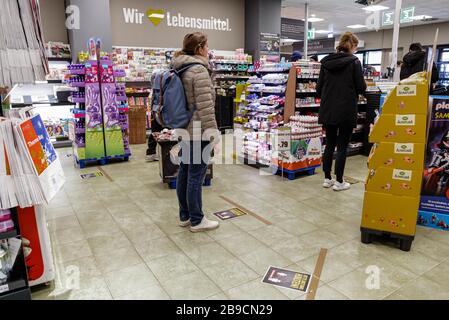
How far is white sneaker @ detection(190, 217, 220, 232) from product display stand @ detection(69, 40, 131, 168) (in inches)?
123

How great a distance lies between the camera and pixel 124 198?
13.5 feet

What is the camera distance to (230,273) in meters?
2.49

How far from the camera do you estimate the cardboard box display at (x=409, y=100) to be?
2.61 metres

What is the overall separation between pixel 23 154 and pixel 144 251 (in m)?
1.25

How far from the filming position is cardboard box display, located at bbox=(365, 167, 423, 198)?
2686mm

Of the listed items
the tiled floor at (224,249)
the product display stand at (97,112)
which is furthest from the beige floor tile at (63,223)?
the product display stand at (97,112)

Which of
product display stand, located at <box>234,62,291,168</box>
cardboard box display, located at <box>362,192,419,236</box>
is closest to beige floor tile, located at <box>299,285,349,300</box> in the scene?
cardboard box display, located at <box>362,192,419,236</box>

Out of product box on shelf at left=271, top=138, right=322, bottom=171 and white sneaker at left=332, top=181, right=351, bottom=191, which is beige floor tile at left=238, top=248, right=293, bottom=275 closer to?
white sneaker at left=332, top=181, right=351, bottom=191

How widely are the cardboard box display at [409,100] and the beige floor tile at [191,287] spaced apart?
1926 mm

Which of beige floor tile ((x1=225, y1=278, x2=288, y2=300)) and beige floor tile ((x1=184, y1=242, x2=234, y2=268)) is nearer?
beige floor tile ((x1=225, y1=278, x2=288, y2=300))

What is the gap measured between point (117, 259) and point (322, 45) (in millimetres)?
14582

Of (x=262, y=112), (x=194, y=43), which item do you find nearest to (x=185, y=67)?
(x=194, y=43)

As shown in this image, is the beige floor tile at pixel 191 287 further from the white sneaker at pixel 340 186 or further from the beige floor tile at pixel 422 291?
the white sneaker at pixel 340 186

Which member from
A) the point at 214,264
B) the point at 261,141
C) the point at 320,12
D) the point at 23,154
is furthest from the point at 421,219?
the point at 320,12
